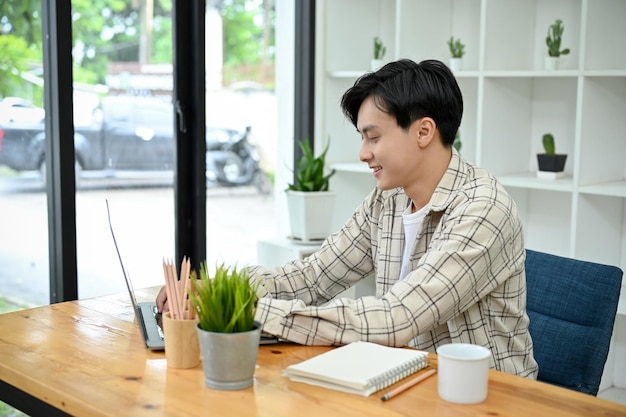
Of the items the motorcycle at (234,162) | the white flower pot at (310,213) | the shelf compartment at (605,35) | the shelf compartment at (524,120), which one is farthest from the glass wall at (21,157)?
the shelf compartment at (605,35)

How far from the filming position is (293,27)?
386 cm

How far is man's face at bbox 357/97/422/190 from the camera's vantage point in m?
1.89

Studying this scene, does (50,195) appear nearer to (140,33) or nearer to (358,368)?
(140,33)

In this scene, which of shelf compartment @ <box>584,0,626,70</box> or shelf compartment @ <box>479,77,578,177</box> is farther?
shelf compartment @ <box>479,77,578,177</box>

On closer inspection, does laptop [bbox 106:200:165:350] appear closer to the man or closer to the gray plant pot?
the man

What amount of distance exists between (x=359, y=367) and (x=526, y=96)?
2249 millimetres

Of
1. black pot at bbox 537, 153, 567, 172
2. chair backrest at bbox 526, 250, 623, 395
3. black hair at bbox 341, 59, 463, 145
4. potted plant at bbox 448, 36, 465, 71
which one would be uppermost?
potted plant at bbox 448, 36, 465, 71

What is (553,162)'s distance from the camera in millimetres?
3211

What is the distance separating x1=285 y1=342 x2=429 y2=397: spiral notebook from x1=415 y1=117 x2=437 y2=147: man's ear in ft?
1.71

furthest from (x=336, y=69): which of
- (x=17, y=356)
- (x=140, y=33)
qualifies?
(x=17, y=356)

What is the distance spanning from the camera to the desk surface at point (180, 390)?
1332 millimetres

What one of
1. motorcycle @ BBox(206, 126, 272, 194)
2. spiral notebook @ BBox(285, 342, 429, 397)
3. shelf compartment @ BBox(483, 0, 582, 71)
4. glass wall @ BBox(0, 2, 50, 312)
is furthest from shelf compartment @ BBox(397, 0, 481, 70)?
spiral notebook @ BBox(285, 342, 429, 397)

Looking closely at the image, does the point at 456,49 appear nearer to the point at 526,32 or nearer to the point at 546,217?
the point at 526,32

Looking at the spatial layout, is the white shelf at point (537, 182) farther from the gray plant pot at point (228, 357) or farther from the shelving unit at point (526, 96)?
the gray plant pot at point (228, 357)
